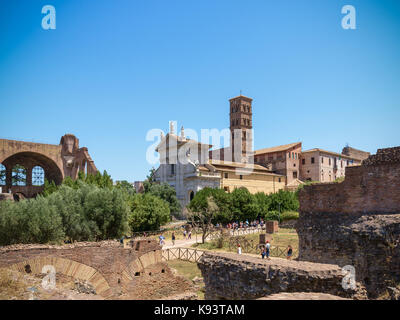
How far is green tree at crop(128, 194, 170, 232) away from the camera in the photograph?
27859 millimetres

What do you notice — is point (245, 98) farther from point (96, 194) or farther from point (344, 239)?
point (344, 239)

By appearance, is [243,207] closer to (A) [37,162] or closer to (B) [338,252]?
(B) [338,252]

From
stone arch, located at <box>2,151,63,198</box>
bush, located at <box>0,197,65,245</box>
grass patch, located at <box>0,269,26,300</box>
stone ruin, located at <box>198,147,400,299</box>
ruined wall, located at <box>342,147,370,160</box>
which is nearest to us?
grass patch, located at <box>0,269,26,300</box>

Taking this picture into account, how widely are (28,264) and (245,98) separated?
5388 centimetres

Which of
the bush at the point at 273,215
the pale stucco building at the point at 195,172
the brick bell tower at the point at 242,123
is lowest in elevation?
Answer: the bush at the point at 273,215

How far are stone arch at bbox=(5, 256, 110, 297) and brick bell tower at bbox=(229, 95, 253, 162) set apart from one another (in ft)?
155

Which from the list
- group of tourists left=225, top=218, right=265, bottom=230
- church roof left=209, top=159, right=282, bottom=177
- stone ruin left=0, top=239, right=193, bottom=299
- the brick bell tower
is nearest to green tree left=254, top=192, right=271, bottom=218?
group of tourists left=225, top=218, right=265, bottom=230

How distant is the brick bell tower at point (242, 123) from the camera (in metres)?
56.9

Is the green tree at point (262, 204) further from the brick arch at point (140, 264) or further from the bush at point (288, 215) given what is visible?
the brick arch at point (140, 264)

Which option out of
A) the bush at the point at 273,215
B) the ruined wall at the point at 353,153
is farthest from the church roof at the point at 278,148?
the bush at the point at 273,215

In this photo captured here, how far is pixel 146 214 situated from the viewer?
2803cm

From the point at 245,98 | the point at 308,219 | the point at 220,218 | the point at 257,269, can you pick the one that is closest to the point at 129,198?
the point at 220,218

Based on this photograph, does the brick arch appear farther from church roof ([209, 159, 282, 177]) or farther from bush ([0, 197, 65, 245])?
church roof ([209, 159, 282, 177])

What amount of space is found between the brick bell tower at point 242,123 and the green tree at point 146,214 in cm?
2877
